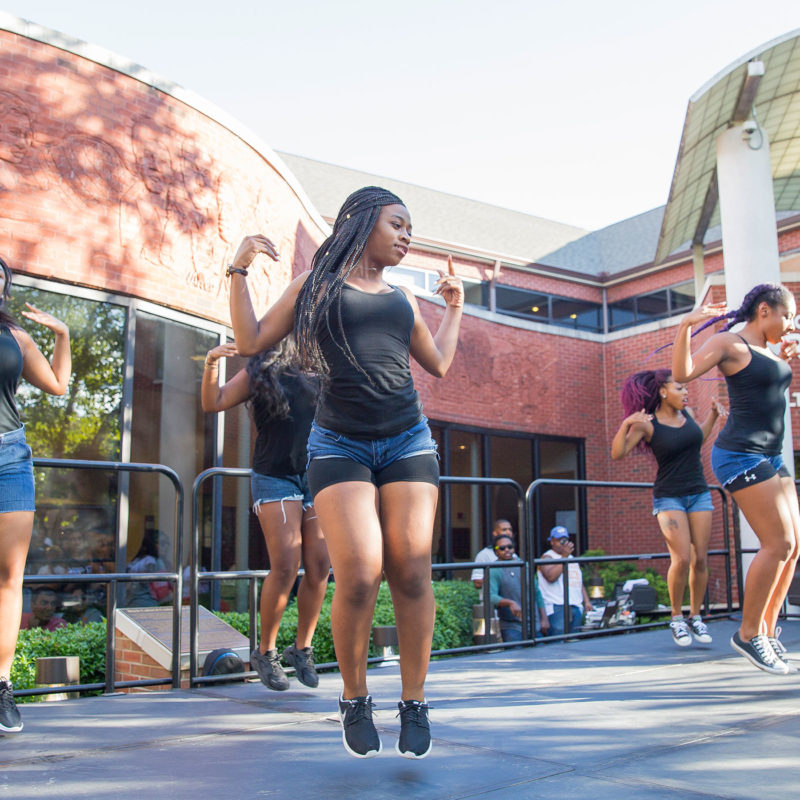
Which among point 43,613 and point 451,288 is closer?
point 451,288

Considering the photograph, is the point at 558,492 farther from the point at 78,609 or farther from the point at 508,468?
the point at 78,609

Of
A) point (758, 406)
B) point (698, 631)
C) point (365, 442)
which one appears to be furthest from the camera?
point (698, 631)

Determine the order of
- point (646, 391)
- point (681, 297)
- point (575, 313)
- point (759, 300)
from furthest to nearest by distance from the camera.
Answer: point (575, 313) < point (681, 297) < point (646, 391) < point (759, 300)

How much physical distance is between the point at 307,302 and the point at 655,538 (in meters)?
13.1

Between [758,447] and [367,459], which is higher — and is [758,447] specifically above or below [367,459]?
above

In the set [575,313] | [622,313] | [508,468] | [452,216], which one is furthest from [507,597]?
[452,216]

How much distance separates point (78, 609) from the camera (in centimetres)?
720

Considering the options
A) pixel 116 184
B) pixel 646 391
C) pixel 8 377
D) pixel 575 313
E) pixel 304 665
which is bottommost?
pixel 304 665

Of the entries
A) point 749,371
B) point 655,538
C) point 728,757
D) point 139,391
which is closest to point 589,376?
point 655,538

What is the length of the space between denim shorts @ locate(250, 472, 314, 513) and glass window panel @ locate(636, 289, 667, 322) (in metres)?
16.8

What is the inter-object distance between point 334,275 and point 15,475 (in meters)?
1.45

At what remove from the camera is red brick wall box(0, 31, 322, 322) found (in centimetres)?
716

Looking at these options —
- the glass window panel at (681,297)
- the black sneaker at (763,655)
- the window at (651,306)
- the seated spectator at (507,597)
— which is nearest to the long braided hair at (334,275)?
the black sneaker at (763,655)

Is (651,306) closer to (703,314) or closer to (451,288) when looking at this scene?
(703,314)
